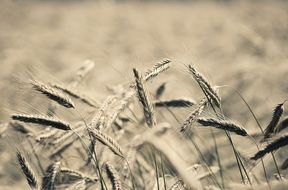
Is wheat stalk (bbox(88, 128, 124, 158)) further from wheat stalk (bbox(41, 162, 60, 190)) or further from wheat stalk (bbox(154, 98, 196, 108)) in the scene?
wheat stalk (bbox(154, 98, 196, 108))

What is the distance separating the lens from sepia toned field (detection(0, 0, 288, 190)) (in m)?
2.29

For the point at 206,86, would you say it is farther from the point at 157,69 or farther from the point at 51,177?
the point at 51,177

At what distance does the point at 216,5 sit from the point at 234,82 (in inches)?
483

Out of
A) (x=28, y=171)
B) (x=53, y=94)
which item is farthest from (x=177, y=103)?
(x=28, y=171)

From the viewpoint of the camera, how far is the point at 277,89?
5047 millimetres

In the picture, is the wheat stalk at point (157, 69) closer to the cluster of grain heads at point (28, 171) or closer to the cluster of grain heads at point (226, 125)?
the cluster of grain heads at point (226, 125)

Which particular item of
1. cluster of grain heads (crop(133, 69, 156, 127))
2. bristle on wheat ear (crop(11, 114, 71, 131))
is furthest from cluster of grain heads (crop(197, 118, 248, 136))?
bristle on wheat ear (crop(11, 114, 71, 131))

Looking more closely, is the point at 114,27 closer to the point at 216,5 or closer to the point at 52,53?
the point at 52,53

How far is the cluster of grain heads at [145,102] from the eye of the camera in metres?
2.15

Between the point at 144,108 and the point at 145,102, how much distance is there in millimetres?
26

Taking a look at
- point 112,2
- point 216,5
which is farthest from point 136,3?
point 112,2

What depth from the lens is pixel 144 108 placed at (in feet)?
7.19

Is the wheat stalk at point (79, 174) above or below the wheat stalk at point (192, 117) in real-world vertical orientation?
below

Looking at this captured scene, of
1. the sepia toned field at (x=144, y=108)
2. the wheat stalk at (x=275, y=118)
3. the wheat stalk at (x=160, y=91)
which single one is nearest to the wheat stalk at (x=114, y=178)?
the sepia toned field at (x=144, y=108)
